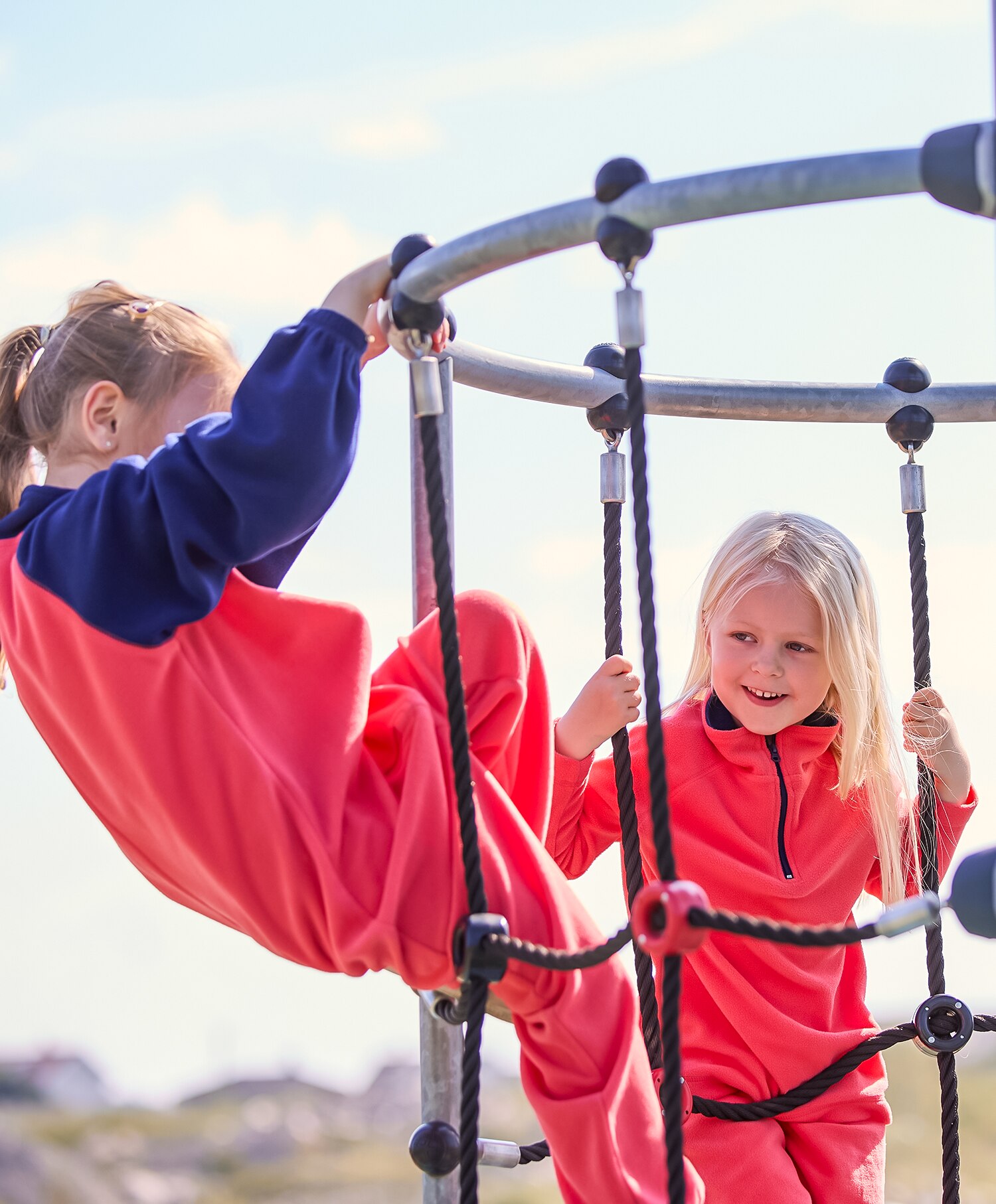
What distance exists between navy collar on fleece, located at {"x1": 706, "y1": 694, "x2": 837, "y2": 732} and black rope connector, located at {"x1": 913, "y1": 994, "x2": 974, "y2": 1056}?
0.38m

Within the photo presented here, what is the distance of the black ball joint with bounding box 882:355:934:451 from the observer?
6.39ft

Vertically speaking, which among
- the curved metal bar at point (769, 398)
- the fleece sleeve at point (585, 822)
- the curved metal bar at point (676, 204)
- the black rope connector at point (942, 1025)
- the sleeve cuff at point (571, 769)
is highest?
the curved metal bar at point (769, 398)

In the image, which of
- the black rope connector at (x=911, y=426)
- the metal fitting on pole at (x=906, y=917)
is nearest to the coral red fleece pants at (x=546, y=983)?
the metal fitting on pole at (x=906, y=917)

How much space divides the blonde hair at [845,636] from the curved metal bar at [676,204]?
886mm

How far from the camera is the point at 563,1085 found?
49.3 inches

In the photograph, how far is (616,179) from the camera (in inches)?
43.4

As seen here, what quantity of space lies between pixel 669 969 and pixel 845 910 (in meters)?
0.96

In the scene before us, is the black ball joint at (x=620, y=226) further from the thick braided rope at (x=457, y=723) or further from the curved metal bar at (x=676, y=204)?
the thick braided rope at (x=457, y=723)

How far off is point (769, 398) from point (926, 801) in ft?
1.81

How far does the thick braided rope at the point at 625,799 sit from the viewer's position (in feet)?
5.37

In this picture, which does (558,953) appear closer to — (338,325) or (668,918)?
(668,918)

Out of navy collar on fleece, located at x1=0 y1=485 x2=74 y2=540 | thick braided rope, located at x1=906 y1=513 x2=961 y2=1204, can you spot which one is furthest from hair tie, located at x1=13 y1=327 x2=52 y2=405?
thick braided rope, located at x1=906 y1=513 x2=961 y2=1204


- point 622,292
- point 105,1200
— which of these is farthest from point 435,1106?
point 105,1200

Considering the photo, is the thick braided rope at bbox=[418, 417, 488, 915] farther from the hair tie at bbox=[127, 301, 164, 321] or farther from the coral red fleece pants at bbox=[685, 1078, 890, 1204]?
the coral red fleece pants at bbox=[685, 1078, 890, 1204]
